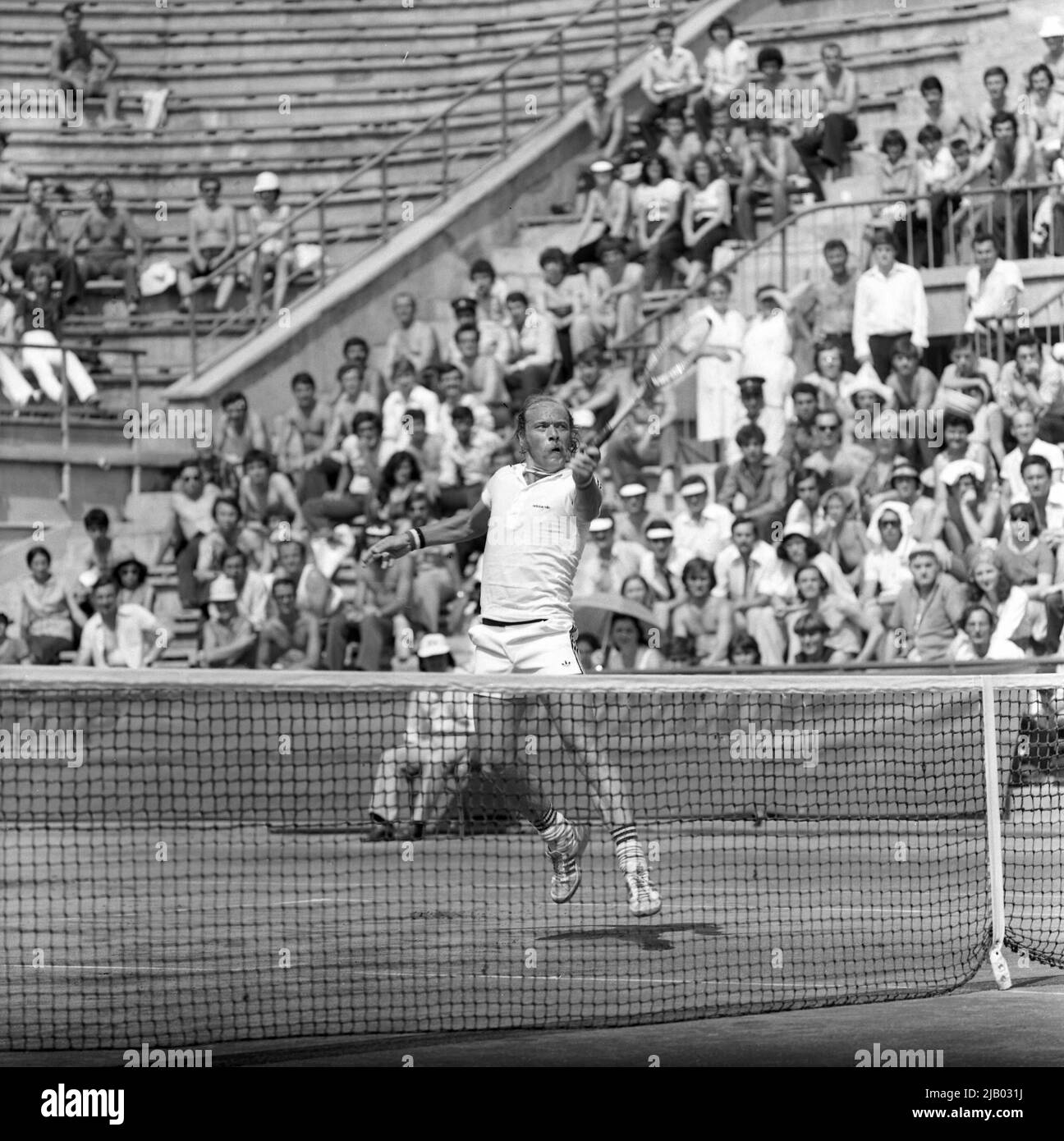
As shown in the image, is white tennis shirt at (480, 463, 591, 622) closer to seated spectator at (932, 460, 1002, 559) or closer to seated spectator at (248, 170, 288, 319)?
seated spectator at (932, 460, 1002, 559)

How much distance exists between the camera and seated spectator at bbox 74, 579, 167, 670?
19.8 meters

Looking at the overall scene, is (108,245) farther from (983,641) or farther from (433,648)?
(983,641)

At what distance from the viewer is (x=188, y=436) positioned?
23.9 meters

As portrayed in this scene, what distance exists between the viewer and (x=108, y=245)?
25719mm

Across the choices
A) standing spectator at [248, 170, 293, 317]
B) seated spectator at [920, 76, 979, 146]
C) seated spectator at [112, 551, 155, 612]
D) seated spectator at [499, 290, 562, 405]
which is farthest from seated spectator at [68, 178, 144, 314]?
seated spectator at [920, 76, 979, 146]

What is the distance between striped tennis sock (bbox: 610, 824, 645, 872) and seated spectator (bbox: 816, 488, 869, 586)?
7.70m

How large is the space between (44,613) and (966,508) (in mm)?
8028

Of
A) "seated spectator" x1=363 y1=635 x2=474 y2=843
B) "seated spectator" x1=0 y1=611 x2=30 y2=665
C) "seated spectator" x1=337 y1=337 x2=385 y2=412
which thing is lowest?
"seated spectator" x1=363 y1=635 x2=474 y2=843

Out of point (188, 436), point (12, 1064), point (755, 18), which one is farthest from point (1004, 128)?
point (12, 1064)

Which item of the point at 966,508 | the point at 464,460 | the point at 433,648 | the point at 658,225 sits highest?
the point at 658,225

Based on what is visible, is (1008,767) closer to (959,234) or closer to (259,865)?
(259,865)

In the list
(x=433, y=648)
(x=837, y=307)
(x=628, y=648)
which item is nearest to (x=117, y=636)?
(x=433, y=648)

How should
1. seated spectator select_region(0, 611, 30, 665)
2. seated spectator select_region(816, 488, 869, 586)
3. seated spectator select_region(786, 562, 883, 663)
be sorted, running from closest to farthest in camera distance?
1. seated spectator select_region(786, 562, 883, 663)
2. seated spectator select_region(816, 488, 869, 586)
3. seated spectator select_region(0, 611, 30, 665)

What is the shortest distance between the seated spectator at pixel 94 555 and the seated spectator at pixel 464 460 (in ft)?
10.4
